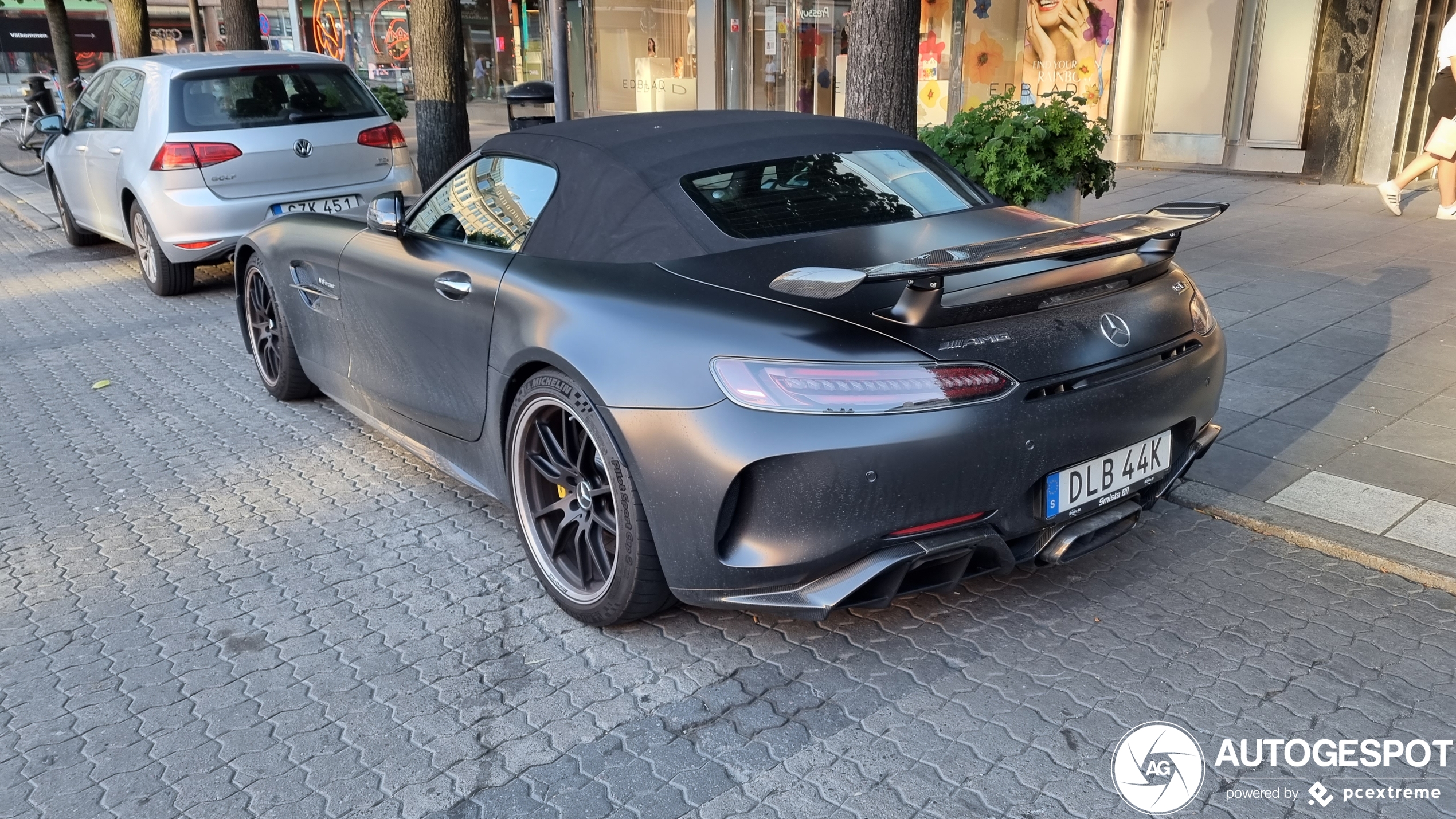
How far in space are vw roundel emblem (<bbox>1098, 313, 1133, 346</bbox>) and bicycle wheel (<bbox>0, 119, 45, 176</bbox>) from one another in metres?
16.6

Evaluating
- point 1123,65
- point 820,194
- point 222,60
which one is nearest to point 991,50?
point 1123,65

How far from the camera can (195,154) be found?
7.94 meters

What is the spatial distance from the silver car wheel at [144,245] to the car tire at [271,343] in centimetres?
313

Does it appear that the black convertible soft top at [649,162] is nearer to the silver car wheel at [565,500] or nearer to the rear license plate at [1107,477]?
the silver car wheel at [565,500]

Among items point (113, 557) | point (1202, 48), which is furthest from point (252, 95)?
point (1202, 48)

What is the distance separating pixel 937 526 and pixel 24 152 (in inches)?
926

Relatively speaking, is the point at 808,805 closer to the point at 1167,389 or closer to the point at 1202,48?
the point at 1167,389

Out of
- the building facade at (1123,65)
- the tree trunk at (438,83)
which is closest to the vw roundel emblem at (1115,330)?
the building facade at (1123,65)

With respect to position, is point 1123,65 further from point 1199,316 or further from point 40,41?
point 40,41

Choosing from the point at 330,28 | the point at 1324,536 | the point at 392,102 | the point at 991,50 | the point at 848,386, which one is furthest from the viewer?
the point at 330,28

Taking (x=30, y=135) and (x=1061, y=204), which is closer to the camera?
(x=1061, y=204)

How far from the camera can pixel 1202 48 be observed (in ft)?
41.9

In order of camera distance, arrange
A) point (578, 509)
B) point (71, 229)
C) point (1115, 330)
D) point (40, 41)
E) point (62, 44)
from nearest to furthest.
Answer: point (1115, 330) < point (578, 509) < point (71, 229) < point (62, 44) < point (40, 41)

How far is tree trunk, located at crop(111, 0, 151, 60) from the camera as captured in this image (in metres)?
17.0
